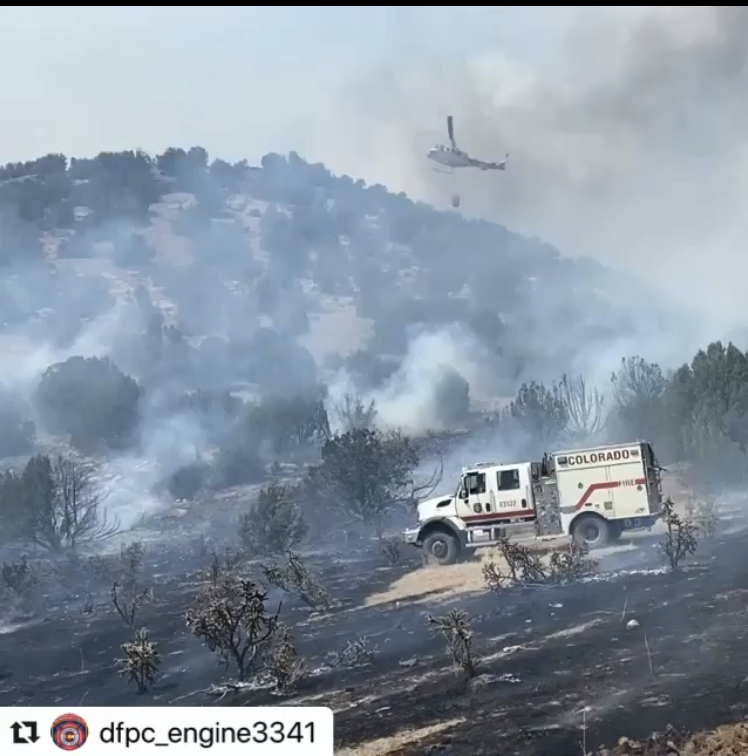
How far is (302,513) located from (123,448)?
99 centimetres

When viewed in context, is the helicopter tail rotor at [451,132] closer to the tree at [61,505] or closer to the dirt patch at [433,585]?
the dirt patch at [433,585]

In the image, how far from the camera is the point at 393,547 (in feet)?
15.9

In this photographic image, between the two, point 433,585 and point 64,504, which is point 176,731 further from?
point 433,585

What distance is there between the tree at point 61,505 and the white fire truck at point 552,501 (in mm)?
1619

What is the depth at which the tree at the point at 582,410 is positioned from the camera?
477 centimetres

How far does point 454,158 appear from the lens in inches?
193

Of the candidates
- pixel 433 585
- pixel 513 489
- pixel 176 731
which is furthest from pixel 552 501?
pixel 176 731

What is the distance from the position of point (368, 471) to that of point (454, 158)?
1.71m

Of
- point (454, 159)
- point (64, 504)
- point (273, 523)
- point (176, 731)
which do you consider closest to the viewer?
point (176, 731)

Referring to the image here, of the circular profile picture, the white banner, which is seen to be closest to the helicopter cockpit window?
the white banner

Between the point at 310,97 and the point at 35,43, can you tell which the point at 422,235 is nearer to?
the point at 310,97

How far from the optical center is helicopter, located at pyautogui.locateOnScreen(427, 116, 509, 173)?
192 inches

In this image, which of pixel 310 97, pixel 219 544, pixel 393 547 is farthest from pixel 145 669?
pixel 310 97

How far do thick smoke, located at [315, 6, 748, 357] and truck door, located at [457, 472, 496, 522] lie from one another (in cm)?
121
